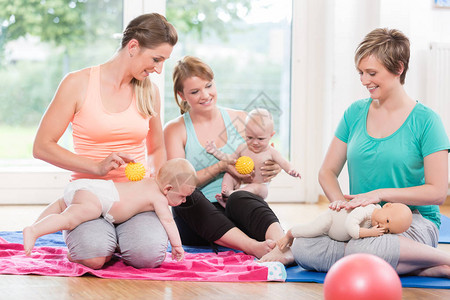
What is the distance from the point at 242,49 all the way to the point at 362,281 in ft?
9.43

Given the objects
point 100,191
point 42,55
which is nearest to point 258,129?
point 100,191

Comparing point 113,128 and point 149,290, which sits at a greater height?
point 113,128

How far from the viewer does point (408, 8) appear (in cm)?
368

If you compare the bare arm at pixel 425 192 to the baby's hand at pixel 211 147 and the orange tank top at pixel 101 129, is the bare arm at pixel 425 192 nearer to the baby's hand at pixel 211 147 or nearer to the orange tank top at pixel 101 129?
the baby's hand at pixel 211 147

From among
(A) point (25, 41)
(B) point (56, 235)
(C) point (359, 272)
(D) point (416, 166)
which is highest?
(A) point (25, 41)

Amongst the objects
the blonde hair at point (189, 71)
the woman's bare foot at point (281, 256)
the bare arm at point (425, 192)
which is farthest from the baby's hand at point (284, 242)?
the blonde hair at point (189, 71)

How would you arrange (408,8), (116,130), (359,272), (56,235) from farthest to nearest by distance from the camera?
(408,8) < (56,235) < (116,130) < (359,272)

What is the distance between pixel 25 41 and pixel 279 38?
1.64 metres

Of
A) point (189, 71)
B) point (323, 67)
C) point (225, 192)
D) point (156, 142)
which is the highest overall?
point (323, 67)

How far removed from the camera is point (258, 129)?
8.20 ft

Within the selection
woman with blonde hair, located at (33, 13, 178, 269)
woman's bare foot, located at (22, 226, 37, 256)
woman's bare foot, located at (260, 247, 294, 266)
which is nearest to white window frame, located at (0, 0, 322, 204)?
woman with blonde hair, located at (33, 13, 178, 269)

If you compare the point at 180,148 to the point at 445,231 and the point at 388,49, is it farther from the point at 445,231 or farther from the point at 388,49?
the point at 445,231

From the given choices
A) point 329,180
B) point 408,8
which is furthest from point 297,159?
point 329,180

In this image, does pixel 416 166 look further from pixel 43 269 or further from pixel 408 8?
pixel 408 8
